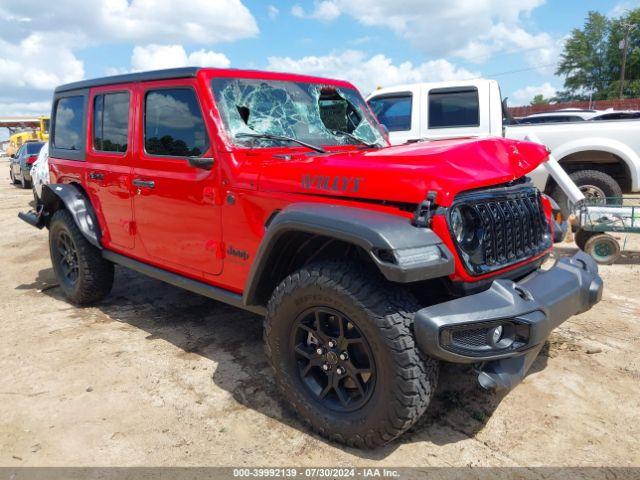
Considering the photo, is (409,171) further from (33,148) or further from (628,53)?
(628,53)

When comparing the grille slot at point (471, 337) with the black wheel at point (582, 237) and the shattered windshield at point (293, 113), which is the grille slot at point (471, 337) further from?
the black wheel at point (582, 237)

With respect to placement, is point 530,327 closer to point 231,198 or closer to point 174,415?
point 231,198

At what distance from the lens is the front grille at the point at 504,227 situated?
2408mm

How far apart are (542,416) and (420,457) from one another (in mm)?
800

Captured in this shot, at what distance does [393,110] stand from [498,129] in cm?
152

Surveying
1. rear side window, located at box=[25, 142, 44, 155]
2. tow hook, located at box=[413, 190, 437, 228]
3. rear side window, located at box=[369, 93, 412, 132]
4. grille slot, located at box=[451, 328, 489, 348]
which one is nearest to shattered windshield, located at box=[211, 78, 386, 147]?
tow hook, located at box=[413, 190, 437, 228]

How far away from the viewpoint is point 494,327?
221 cm

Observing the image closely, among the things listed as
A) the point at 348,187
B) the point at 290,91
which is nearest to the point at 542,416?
the point at 348,187

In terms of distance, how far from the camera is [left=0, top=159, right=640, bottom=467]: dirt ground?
2465mm

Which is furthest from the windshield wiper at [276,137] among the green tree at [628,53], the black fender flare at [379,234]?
the green tree at [628,53]

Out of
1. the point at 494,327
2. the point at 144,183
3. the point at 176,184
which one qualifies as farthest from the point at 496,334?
the point at 144,183

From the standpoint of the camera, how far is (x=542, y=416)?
2729 millimetres

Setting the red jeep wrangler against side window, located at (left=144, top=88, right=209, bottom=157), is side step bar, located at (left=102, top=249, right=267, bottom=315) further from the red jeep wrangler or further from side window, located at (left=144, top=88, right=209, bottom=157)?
side window, located at (left=144, top=88, right=209, bottom=157)

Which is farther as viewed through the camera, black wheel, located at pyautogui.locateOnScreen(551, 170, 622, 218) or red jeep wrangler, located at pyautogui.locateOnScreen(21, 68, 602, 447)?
black wheel, located at pyautogui.locateOnScreen(551, 170, 622, 218)
